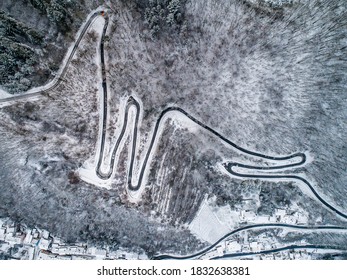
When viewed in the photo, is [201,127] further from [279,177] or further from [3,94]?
[3,94]

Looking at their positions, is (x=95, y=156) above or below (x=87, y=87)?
below

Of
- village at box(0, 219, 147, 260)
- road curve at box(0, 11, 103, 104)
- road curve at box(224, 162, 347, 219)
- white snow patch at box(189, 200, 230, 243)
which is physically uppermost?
road curve at box(0, 11, 103, 104)

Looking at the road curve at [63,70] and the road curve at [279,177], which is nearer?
the road curve at [63,70]

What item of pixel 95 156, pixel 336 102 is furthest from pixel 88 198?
pixel 336 102

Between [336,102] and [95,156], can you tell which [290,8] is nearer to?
[336,102]

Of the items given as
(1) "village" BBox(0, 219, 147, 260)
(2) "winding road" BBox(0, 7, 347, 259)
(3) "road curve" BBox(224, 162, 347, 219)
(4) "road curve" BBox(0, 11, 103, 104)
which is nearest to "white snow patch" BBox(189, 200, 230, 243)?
(2) "winding road" BBox(0, 7, 347, 259)

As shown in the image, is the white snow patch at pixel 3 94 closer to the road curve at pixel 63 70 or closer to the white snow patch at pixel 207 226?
the road curve at pixel 63 70

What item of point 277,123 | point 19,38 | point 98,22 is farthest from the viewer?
point 277,123

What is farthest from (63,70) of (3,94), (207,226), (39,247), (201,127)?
(207,226)

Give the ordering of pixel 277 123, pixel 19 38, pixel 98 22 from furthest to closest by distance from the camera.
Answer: pixel 277 123
pixel 98 22
pixel 19 38

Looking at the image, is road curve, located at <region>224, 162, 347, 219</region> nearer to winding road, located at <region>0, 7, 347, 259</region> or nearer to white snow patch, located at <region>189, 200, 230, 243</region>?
winding road, located at <region>0, 7, 347, 259</region>

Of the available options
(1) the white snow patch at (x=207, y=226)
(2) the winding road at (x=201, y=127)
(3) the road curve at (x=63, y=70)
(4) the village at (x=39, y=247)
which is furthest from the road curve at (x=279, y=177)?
(3) the road curve at (x=63, y=70)
